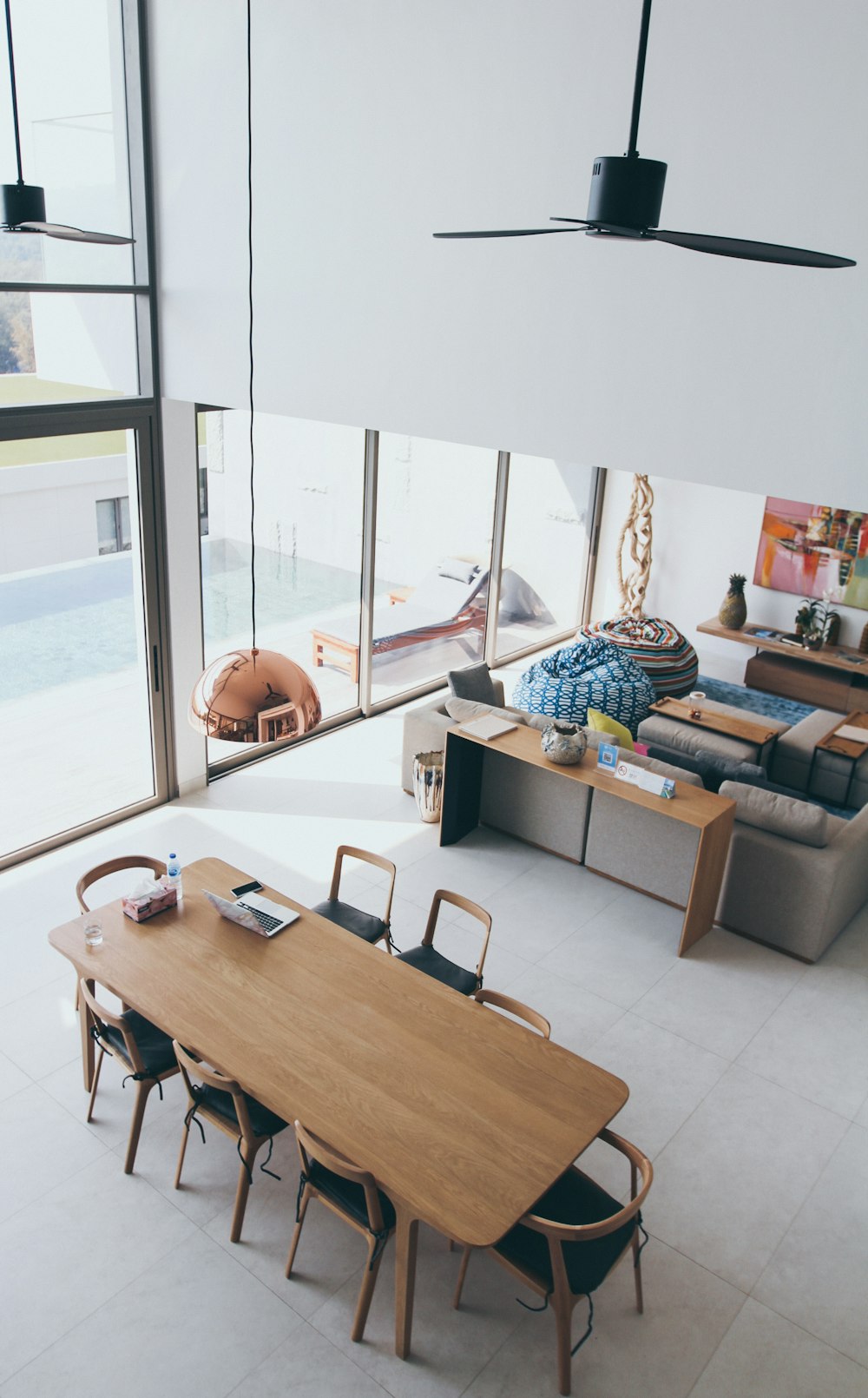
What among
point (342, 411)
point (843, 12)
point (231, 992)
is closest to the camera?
point (843, 12)

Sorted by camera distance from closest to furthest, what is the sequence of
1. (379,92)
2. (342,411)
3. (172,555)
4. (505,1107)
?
(505,1107) < (379,92) < (342,411) < (172,555)

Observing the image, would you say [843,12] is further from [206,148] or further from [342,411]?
[206,148]

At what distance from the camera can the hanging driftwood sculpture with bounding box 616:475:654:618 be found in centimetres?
1070

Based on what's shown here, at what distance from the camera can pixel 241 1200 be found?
3.94 metres

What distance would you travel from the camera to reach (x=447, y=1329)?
12.1ft

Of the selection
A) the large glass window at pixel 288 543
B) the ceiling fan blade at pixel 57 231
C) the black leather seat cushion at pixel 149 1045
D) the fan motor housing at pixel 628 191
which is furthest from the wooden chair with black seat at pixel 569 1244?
the large glass window at pixel 288 543

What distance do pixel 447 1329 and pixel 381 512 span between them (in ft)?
19.4

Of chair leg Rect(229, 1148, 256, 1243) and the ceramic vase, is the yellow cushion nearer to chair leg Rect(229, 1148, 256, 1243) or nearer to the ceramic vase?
the ceramic vase

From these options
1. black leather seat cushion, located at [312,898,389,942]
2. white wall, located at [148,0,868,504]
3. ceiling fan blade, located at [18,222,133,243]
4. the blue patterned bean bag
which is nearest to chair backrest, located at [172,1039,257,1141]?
black leather seat cushion, located at [312,898,389,942]

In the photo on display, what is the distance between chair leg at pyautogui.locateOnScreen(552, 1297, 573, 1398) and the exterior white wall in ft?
15.5

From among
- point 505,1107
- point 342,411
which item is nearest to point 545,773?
point 342,411

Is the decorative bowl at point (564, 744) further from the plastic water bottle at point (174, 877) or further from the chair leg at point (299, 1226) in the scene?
the chair leg at point (299, 1226)

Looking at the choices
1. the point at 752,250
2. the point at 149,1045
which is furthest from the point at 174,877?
the point at 752,250

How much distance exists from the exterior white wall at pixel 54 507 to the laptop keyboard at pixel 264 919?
2.60 meters
